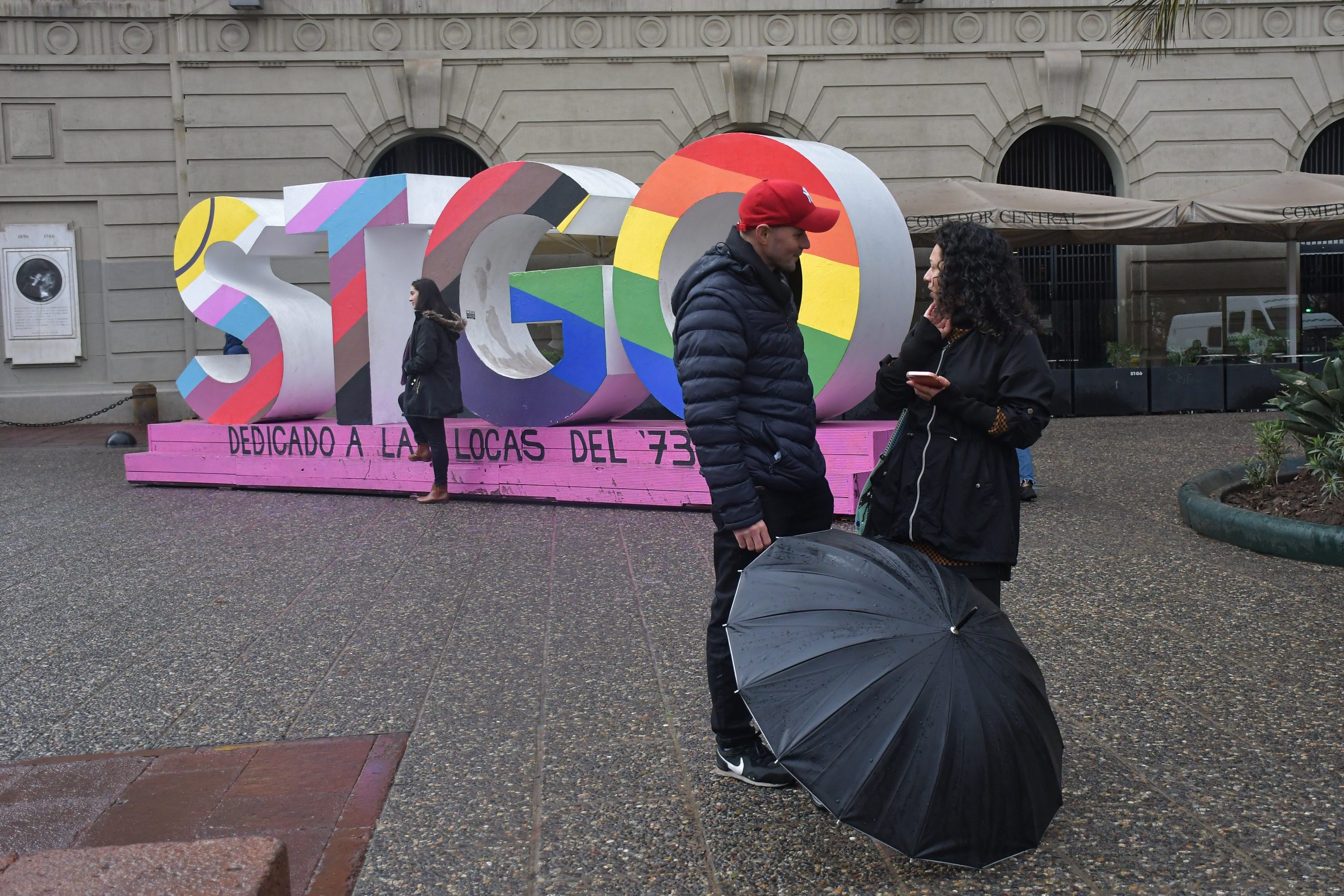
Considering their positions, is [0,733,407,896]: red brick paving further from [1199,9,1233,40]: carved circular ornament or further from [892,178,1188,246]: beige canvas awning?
[1199,9,1233,40]: carved circular ornament

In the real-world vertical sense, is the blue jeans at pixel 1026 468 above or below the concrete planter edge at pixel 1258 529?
above

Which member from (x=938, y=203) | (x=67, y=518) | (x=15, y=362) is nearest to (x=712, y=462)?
(x=67, y=518)

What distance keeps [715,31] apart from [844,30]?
1931 millimetres

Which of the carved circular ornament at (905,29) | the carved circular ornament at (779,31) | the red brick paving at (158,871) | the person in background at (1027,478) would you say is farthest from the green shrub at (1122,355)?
the red brick paving at (158,871)

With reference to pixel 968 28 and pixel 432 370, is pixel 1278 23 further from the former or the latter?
pixel 432 370

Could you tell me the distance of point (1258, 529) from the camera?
6.85 metres

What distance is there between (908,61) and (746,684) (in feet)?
54.1

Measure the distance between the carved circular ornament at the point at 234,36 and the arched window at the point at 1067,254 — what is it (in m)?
11.6

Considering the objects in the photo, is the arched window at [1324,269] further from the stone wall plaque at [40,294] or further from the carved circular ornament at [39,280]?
the carved circular ornament at [39,280]

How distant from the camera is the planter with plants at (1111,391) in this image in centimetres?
1519

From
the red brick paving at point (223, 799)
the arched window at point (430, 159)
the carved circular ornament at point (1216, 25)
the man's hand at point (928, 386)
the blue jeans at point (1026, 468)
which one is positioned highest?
the carved circular ornament at point (1216, 25)

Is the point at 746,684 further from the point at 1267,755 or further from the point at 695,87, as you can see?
the point at 695,87

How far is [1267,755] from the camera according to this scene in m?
3.82

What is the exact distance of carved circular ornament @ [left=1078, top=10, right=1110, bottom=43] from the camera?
17.9m
